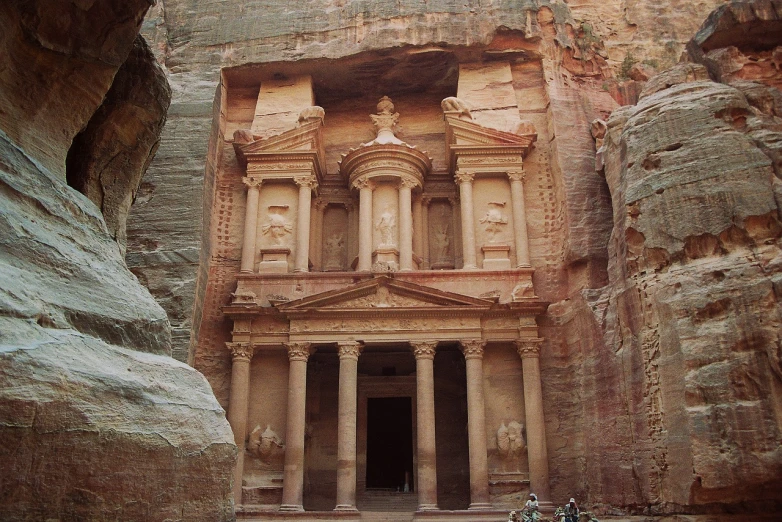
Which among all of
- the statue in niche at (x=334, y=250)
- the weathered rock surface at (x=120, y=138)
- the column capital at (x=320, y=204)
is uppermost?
the column capital at (x=320, y=204)

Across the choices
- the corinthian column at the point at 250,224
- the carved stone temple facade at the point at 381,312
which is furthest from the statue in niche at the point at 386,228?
the corinthian column at the point at 250,224

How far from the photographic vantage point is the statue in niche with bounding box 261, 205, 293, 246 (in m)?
17.5

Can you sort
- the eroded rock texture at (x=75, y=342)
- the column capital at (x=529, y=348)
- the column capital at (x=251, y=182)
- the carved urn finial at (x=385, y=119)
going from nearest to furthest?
the eroded rock texture at (x=75, y=342)
the column capital at (x=529, y=348)
the column capital at (x=251, y=182)
the carved urn finial at (x=385, y=119)

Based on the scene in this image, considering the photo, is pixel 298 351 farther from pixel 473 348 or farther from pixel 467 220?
pixel 467 220

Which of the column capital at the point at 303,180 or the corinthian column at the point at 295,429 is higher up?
the column capital at the point at 303,180

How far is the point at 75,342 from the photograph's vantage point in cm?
315

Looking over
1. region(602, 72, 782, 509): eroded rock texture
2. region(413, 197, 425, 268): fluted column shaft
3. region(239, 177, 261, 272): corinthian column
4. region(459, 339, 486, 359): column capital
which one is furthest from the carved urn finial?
region(602, 72, 782, 509): eroded rock texture

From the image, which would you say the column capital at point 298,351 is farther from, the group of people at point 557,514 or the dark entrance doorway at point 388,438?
the group of people at point 557,514

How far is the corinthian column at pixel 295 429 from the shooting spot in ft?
47.9

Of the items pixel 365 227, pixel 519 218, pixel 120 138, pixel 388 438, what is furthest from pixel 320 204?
pixel 120 138

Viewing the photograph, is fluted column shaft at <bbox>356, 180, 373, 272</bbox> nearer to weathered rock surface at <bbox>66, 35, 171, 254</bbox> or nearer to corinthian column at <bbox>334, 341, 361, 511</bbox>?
corinthian column at <bbox>334, 341, 361, 511</bbox>

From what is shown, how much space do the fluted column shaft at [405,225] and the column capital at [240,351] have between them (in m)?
4.07

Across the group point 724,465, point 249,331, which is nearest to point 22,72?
point 724,465

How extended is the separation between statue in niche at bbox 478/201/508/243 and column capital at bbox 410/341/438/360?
326cm
